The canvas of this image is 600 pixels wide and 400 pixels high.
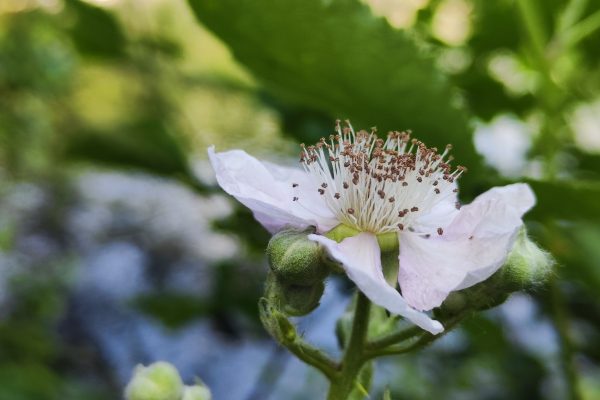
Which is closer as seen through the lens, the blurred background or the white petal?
the white petal

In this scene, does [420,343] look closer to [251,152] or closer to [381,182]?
[381,182]

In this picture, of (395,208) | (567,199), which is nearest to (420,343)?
(395,208)


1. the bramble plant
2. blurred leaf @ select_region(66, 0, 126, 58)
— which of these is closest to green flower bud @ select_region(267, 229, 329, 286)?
the bramble plant

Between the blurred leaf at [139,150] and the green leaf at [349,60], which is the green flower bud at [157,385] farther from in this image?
the blurred leaf at [139,150]

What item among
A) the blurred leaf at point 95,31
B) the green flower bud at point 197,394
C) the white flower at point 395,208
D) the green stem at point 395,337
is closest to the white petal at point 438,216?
the white flower at point 395,208

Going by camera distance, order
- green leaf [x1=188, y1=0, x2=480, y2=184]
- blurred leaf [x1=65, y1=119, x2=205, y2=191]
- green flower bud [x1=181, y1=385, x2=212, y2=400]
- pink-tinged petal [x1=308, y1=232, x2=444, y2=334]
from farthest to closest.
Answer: blurred leaf [x1=65, y1=119, x2=205, y2=191] → green leaf [x1=188, y1=0, x2=480, y2=184] → green flower bud [x1=181, y1=385, x2=212, y2=400] → pink-tinged petal [x1=308, y1=232, x2=444, y2=334]

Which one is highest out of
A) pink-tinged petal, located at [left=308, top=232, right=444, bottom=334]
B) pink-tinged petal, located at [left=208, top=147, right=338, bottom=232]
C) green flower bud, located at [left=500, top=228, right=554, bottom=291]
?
green flower bud, located at [left=500, top=228, right=554, bottom=291]

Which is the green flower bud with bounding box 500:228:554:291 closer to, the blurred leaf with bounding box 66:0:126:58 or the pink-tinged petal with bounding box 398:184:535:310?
the pink-tinged petal with bounding box 398:184:535:310
